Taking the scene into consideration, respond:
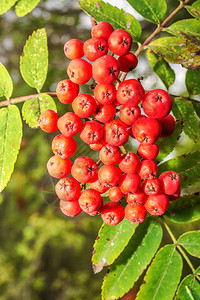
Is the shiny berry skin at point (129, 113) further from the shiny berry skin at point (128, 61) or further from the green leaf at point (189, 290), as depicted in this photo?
the green leaf at point (189, 290)

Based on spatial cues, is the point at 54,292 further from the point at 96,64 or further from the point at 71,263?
the point at 96,64

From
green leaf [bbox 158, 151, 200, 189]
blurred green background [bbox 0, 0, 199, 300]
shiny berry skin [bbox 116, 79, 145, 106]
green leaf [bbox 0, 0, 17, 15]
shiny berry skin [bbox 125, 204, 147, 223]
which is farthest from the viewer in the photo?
blurred green background [bbox 0, 0, 199, 300]

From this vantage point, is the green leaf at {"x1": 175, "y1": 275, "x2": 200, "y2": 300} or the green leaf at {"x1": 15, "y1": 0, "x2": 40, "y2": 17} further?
the green leaf at {"x1": 15, "y1": 0, "x2": 40, "y2": 17}

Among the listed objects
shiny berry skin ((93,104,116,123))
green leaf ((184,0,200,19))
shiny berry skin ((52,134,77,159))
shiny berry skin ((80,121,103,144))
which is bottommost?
shiny berry skin ((52,134,77,159))

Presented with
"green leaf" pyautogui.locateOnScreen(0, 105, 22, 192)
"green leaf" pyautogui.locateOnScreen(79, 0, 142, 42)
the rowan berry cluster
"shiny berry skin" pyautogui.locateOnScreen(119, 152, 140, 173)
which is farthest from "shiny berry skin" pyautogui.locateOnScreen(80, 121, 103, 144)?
"green leaf" pyautogui.locateOnScreen(79, 0, 142, 42)

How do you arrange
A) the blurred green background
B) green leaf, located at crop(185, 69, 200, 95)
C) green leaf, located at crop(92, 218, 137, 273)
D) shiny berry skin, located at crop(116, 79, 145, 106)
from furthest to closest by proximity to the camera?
the blurred green background < green leaf, located at crop(185, 69, 200, 95) < green leaf, located at crop(92, 218, 137, 273) < shiny berry skin, located at crop(116, 79, 145, 106)

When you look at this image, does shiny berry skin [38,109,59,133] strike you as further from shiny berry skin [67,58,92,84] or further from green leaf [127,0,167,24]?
green leaf [127,0,167,24]

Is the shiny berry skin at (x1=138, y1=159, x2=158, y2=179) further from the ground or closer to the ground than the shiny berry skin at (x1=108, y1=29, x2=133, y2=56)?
closer to the ground
